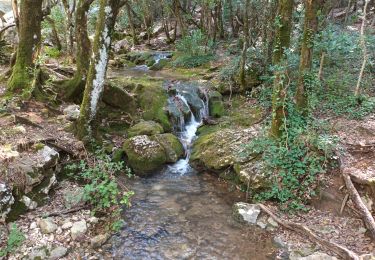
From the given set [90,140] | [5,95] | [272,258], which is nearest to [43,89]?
[5,95]

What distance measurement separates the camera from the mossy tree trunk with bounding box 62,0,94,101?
379 inches

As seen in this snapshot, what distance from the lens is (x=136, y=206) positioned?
7.38 meters

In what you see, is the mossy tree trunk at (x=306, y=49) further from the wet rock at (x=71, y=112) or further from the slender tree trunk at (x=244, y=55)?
→ the wet rock at (x=71, y=112)

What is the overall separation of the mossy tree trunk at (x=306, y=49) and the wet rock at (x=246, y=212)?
2.72 m

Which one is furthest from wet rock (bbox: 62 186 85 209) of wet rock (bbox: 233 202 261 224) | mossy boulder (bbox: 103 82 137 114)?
mossy boulder (bbox: 103 82 137 114)

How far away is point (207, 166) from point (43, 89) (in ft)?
18.0

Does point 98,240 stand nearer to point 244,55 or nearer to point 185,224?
point 185,224

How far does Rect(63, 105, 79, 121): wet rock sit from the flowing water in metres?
2.57

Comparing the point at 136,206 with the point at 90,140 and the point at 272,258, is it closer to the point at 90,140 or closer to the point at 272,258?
the point at 90,140

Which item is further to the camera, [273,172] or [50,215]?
[273,172]

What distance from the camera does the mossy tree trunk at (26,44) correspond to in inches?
Answer: 367

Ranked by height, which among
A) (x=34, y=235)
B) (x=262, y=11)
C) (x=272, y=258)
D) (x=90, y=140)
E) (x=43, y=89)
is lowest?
(x=272, y=258)

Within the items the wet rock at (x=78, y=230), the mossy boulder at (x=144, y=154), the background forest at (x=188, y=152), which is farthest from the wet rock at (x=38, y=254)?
the mossy boulder at (x=144, y=154)

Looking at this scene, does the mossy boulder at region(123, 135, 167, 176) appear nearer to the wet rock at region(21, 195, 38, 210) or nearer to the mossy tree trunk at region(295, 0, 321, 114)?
the wet rock at region(21, 195, 38, 210)
